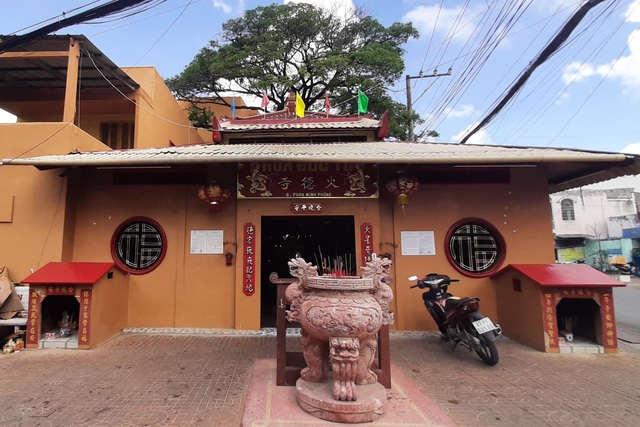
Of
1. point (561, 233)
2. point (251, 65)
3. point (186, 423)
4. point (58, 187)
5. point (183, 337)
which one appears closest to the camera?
point (186, 423)

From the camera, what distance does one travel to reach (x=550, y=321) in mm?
4762

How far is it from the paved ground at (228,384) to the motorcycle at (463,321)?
204 millimetres

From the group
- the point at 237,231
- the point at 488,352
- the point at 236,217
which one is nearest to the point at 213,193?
the point at 236,217

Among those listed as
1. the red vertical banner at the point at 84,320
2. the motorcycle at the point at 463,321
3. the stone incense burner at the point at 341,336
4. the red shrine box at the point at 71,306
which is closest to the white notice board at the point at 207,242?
the red shrine box at the point at 71,306

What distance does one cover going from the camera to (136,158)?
514 centimetres

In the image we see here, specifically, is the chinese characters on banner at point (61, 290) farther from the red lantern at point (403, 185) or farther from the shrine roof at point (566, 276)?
the shrine roof at point (566, 276)

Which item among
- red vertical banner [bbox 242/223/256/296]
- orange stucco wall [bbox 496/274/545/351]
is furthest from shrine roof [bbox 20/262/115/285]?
orange stucco wall [bbox 496/274/545/351]

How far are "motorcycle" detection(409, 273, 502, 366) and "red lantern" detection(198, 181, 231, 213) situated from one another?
3.68 metres

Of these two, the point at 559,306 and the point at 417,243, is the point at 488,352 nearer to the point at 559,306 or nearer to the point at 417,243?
the point at 559,306

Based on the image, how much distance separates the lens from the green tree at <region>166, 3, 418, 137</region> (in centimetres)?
1371

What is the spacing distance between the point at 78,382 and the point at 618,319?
10233mm

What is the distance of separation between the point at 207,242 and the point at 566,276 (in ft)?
19.5

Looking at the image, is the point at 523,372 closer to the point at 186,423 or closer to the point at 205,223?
the point at 186,423

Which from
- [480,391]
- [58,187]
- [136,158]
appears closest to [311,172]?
[136,158]
